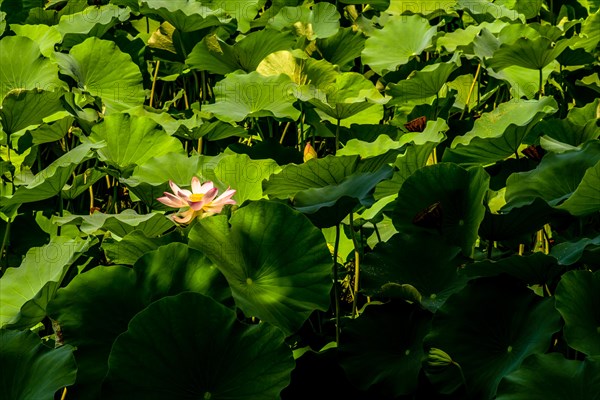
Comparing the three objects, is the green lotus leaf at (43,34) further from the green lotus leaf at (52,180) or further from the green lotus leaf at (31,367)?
the green lotus leaf at (31,367)

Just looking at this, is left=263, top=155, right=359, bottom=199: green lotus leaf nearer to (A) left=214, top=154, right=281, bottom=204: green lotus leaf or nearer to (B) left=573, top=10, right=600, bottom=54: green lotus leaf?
(A) left=214, top=154, right=281, bottom=204: green lotus leaf

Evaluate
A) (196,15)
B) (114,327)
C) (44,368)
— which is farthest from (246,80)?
(44,368)

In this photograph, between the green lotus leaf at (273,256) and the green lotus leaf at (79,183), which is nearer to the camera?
the green lotus leaf at (273,256)

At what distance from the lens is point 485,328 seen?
45.7 inches

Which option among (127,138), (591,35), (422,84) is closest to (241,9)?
(422,84)

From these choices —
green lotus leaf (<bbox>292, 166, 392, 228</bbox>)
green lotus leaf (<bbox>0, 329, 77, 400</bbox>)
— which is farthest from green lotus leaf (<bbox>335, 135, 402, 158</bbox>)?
green lotus leaf (<bbox>0, 329, 77, 400</bbox>)

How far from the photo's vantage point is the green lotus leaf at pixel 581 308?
3.50 ft

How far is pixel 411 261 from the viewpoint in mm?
1289

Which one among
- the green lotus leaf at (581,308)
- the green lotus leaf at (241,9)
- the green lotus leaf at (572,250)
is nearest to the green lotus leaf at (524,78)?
the green lotus leaf at (241,9)

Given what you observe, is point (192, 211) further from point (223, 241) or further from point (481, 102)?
point (481, 102)

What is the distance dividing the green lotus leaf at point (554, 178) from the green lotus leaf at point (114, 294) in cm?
49

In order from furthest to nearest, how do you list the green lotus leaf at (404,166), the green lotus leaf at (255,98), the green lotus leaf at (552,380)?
the green lotus leaf at (255,98)
the green lotus leaf at (404,166)
the green lotus leaf at (552,380)

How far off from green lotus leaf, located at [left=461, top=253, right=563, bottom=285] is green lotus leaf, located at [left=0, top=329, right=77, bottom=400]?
538 millimetres

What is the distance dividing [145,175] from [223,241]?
387mm
